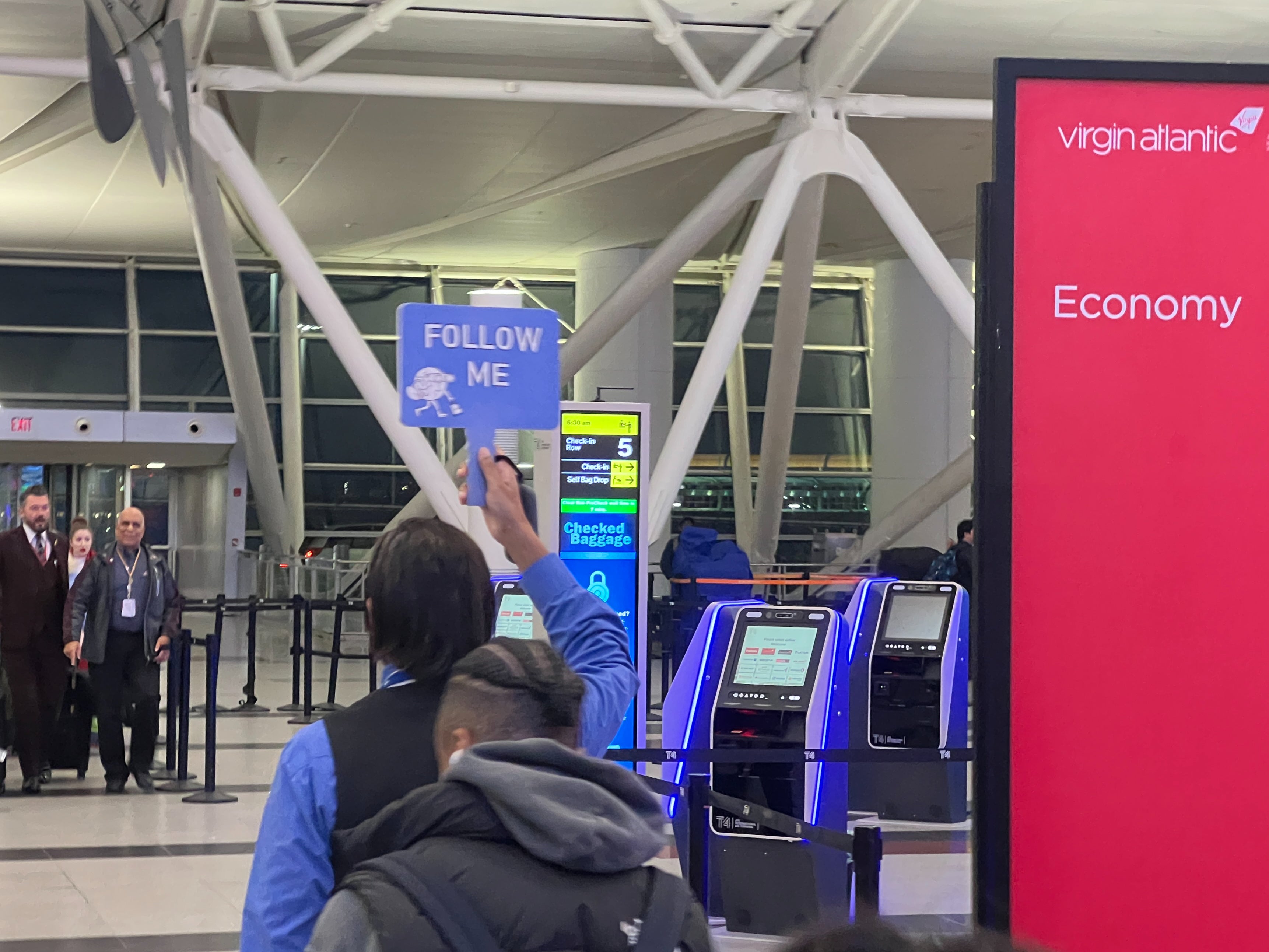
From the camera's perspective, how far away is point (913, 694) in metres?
9.70

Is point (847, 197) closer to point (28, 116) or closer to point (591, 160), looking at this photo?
point (591, 160)

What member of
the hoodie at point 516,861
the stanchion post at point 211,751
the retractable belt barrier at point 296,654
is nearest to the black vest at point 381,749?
the hoodie at point 516,861

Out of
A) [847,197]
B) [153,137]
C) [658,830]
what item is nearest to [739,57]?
[847,197]

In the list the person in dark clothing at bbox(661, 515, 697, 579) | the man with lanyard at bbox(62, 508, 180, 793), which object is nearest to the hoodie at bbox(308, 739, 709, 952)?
the man with lanyard at bbox(62, 508, 180, 793)

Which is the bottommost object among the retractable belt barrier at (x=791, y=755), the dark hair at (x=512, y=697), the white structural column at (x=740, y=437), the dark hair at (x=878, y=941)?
the retractable belt barrier at (x=791, y=755)

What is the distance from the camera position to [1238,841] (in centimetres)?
254

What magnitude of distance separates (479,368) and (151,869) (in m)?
5.20

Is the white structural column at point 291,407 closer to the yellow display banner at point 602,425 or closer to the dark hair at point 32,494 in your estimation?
the dark hair at point 32,494

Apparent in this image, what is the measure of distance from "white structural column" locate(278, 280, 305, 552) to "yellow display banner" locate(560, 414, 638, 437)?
19.0m

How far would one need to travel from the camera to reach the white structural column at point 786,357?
1731 cm

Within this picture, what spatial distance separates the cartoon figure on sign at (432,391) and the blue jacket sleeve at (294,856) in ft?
4.91

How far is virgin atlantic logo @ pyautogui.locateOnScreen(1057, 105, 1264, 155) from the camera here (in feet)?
8.45

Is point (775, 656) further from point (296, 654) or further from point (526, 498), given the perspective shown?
point (296, 654)

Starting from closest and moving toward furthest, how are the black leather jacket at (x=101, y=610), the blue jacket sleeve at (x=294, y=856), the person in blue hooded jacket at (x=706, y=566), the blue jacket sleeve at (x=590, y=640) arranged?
1. the blue jacket sleeve at (x=294, y=856)
2. the blue jacket sleeve at (x=590, y=640)
3. the black leather jacket at (x=101, y=610)
4. the person in blue hooded jacket at (x=706, y=566)
